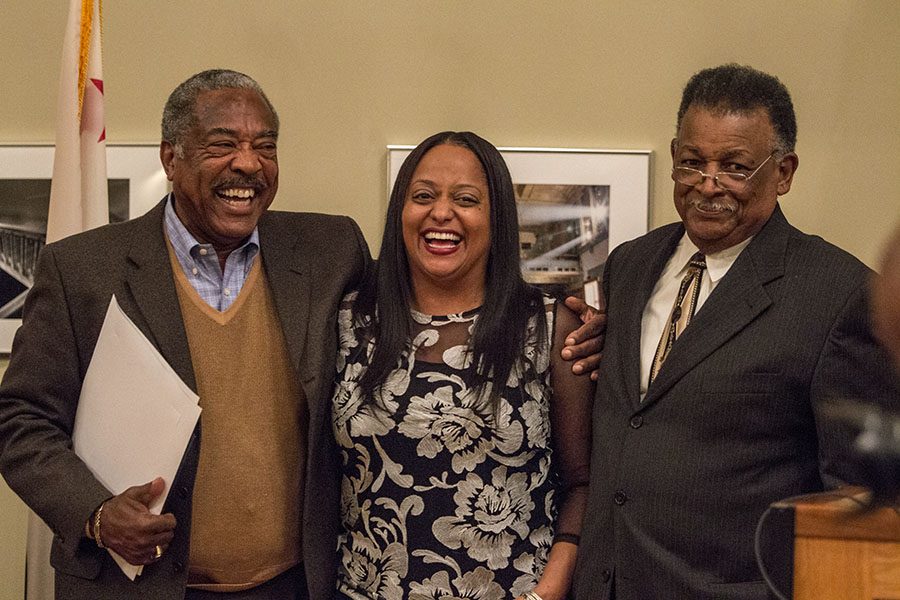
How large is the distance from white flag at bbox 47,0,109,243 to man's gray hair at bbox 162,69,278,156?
2.61 feet

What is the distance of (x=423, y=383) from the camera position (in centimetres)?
239

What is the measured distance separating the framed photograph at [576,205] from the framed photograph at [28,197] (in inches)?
34.6

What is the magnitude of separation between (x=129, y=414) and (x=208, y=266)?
414 millimetres

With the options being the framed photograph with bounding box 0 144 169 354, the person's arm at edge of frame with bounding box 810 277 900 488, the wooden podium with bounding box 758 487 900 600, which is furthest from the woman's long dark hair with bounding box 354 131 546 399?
the framed photograph with bounding box 0 144 169 354

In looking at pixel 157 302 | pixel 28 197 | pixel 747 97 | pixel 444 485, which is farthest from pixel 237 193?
pixel 28 197

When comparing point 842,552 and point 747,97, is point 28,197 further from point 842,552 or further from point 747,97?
point 842,552

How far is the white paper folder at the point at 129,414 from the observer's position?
7.44ft

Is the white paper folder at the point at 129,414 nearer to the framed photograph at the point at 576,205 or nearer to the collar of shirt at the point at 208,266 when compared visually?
the collar of shirt at the point at 208,266

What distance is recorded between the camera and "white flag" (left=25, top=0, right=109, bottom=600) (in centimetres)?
323

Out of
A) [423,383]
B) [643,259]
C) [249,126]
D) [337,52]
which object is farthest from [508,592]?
[337,52]

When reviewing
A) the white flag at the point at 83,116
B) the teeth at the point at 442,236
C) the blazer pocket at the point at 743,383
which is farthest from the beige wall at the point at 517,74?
the blazer pocket at the point at 743,383

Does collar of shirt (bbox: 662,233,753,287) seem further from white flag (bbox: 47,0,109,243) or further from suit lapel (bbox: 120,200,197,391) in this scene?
white flag (bbox: 47,0,109,243)

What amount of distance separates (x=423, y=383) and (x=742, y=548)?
2.51 ft

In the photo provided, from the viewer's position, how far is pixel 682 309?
7.47ft
